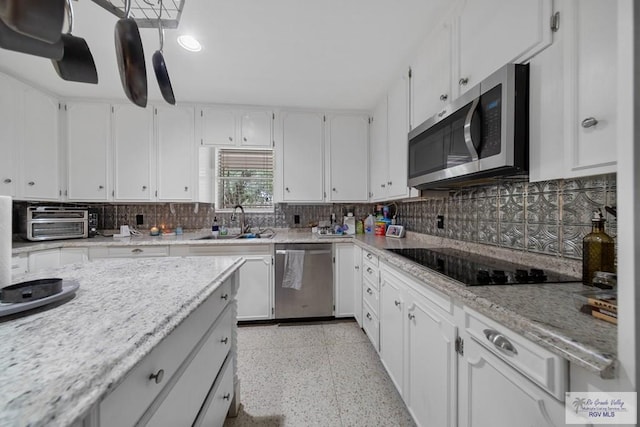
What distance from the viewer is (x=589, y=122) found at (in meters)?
0.73

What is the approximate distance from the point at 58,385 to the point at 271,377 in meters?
1.60

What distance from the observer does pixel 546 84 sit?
880 millimetres

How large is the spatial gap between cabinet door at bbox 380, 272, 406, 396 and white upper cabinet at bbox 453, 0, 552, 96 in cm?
116

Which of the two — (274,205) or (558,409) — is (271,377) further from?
(274,205)

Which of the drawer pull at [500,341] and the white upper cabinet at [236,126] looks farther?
the white upper cabinet at [236,126]

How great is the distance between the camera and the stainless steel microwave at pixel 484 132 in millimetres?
949

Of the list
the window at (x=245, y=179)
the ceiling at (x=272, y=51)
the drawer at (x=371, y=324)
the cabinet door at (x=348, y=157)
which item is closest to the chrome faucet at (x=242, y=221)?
the window at (x=245, y=179)

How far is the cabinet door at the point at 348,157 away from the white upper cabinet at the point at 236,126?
0.75 meters

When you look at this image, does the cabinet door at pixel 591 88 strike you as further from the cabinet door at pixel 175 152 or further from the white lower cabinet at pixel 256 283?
the cabinet door at pixel 175 152

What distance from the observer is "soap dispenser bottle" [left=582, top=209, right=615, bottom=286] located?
0.84 metres

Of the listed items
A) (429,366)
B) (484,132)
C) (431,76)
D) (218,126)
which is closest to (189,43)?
(218,126)

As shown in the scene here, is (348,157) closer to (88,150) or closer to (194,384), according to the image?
(194,384)

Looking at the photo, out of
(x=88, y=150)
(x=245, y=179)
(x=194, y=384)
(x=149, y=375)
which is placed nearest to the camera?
(x=149, y=375)

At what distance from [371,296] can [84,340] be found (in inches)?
70.8
